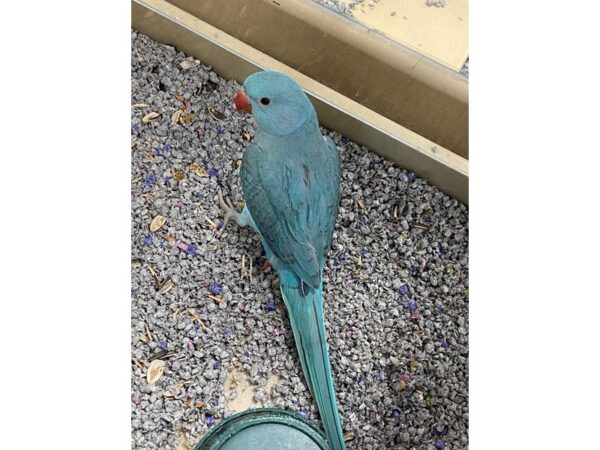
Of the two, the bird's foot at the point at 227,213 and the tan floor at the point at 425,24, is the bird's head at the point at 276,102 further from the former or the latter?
the tan floor at the point at 425,24

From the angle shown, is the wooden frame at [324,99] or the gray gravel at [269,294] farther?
the wooden frame at [324,99]

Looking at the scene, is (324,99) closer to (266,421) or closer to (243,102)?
(243,102)

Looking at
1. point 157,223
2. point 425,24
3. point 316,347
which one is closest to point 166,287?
point 157,223

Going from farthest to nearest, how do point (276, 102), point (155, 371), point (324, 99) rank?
point (324, 99) < point (155, 371) < point (276, 102)

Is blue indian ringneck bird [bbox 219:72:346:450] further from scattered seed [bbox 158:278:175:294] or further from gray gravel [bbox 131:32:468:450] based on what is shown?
scattered seed [bbox 158:278:175:294]

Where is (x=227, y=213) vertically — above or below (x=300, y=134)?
below

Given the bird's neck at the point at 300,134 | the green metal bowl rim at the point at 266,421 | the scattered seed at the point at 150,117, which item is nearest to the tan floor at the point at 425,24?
the bird's neck at the point at 300,134

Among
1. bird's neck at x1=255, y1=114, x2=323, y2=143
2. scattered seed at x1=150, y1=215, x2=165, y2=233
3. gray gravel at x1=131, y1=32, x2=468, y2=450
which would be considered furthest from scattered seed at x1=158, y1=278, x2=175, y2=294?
bird's neck at x1=255, y1=114, x2=323, y2=143
